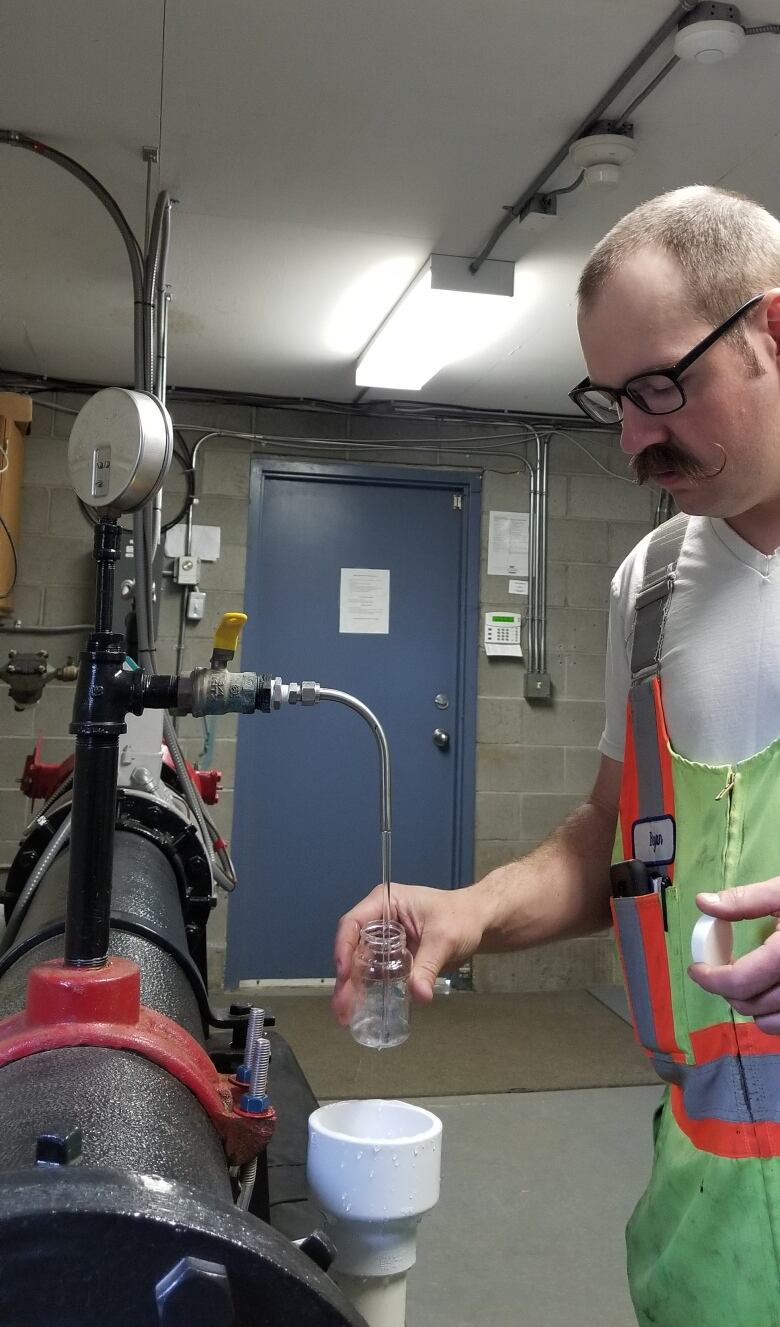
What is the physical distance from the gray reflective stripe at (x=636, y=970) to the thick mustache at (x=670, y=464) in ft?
1.45

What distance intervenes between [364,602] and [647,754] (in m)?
3.14

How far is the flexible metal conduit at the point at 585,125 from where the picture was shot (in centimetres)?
180

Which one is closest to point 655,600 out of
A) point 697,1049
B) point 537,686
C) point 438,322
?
point 697,1049

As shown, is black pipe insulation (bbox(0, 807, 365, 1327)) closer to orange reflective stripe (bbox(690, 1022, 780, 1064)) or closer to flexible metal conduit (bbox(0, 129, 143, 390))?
orange reflective stripe (bbox(690, 1022, 780, 1064))

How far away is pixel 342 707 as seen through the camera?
4.09m

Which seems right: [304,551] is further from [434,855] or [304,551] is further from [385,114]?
[385,114]

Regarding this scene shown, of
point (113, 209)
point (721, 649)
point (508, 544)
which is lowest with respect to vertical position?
point (721, 649)

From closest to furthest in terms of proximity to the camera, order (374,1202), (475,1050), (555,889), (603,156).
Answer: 1. (374,1202)
2. (555,889)
3. (603,156)
4. (475,1050)

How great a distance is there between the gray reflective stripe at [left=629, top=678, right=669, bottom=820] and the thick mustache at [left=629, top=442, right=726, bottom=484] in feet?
0.75

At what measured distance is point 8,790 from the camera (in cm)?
374

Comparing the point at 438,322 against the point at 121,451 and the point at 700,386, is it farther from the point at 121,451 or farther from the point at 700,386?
the point at 121,451

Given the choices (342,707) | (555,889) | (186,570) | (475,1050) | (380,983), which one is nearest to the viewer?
(380,983)

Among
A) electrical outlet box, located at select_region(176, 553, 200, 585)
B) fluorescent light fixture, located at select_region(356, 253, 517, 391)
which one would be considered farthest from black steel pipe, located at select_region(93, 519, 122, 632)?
electrical outlet box, located at select_region(176, 553, 200, 585)

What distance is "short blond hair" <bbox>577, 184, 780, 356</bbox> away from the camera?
90 cm
